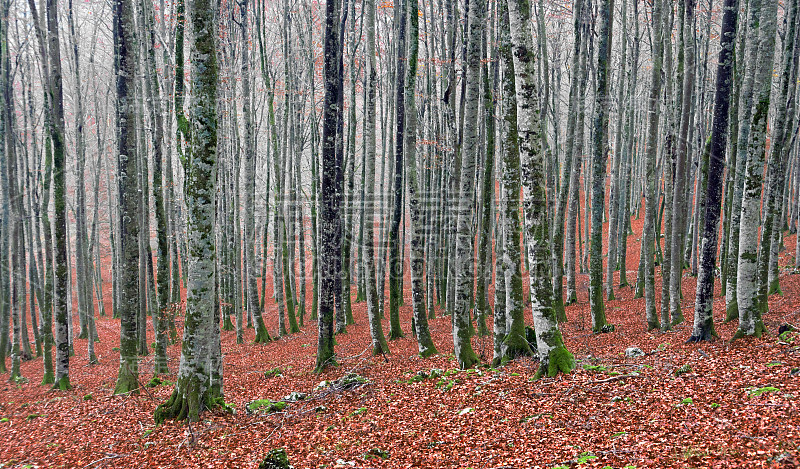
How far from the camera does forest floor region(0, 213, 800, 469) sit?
3973 millimetres

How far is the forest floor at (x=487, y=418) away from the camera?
397 centimetres

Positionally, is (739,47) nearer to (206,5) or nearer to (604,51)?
(604,51)

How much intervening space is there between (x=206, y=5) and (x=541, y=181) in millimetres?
5054

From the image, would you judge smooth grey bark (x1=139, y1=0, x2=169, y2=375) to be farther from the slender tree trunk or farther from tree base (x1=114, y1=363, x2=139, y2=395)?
the slender tree trunk

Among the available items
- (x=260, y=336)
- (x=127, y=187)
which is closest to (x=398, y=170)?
(x=127, y=187)

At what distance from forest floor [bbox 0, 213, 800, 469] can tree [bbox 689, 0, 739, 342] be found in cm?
53

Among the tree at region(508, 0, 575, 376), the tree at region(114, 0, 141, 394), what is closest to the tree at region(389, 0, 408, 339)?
the tree at region(508, 0, 575, 376)

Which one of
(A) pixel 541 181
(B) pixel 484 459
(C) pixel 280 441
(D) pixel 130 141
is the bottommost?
(C) pixel 280 441

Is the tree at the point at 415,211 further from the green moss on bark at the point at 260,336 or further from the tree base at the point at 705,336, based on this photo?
the green moss on bark at the point at 260,336

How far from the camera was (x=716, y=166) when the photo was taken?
279 inches

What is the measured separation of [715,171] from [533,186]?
335 cm

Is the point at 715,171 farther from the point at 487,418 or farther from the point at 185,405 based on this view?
the point at 185,405

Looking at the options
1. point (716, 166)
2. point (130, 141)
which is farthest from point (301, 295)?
point (716, 166)

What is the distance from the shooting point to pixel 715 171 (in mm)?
7082
